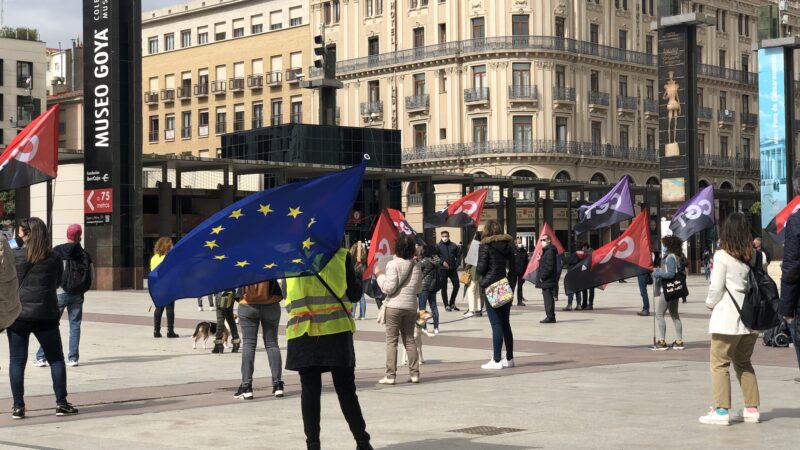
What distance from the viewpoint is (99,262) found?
139ft

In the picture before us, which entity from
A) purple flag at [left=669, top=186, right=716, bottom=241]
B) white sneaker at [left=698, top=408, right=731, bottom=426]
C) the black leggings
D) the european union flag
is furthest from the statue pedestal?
the european union flag

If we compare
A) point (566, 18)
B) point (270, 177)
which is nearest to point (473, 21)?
point (566, 18)

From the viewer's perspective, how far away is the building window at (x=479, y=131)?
74.4 meters

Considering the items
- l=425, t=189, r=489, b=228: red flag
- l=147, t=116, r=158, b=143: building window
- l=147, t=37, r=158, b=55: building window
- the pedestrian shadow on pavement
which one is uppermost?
l=147, t=37, r=158, b=55: building window

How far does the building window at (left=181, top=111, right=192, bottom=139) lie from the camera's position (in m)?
90.4

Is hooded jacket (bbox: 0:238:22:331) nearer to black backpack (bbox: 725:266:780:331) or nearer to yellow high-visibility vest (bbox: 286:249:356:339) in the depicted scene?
yellow high-visibility vest (bbox: 286:249:356:339)

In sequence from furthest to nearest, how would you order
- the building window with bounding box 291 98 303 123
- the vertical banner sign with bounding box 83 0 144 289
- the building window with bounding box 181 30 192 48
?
the building window with bounding box 181 30 192 48, the building window with bounding box 291 98 303 123, the vertical banner sign with bounding box 83 0 144 289

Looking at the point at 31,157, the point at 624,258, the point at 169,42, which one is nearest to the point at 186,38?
the point at 169,42

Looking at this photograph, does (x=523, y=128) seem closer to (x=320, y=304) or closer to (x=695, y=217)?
(x=695, y=217)

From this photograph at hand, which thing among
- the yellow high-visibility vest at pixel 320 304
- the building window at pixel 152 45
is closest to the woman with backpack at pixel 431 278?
the yellow high-visibility vest at pixel 320 304

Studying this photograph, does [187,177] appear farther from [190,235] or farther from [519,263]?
[190,235]

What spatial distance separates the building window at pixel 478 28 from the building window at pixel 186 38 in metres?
26.1

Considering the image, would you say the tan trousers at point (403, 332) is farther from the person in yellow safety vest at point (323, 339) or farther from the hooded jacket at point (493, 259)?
the person in yellow safety vest at point (323, 339)

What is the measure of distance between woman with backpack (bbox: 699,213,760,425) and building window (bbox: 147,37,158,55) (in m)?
88.5
